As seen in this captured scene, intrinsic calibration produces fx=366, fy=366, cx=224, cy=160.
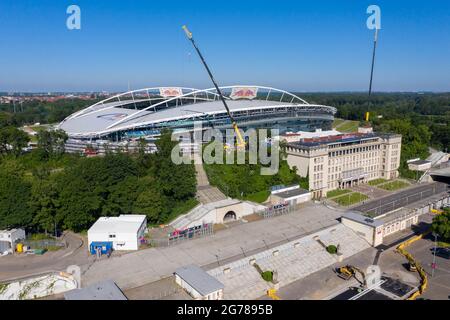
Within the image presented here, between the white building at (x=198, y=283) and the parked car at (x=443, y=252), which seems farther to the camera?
the parked car at (x=443, y=252)

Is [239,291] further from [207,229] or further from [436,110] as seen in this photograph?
[436,110]

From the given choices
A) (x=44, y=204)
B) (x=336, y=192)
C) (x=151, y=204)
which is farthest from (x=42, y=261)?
(x=336, y=192)

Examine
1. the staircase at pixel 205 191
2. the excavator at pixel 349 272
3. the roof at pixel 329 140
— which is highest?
the roof at pixel 329 140

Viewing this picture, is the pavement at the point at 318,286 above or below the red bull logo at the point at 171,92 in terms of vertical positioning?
below

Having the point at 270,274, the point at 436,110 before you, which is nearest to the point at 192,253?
the point at 270,274

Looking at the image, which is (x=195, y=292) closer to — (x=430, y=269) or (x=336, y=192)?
(x=430, y=269)

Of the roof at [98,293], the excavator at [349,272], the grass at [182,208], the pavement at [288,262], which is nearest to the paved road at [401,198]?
the pavement at [288,262]

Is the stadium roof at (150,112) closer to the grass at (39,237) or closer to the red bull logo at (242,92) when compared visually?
the red bull logo at (242,92)
